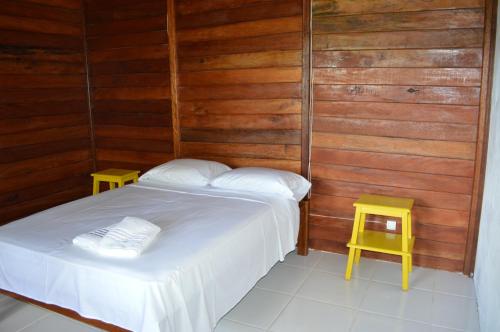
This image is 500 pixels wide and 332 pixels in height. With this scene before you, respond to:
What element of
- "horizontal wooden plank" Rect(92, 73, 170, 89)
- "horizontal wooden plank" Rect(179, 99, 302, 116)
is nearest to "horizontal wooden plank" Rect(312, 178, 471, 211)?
"horizontal wooden plank" Rect(179, 99, 302, 116)

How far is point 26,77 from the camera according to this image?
3783 mm

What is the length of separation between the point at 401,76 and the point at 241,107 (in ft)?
4.27

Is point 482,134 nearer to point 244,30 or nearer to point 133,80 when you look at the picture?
point 244,30

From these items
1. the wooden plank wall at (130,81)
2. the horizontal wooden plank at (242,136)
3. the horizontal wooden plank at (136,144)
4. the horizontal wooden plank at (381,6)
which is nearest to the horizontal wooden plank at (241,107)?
the horizontal wooden plank at (242,136)

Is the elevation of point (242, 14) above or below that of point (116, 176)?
above

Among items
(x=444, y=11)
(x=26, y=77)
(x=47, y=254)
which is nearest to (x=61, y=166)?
(x=26, y=77)

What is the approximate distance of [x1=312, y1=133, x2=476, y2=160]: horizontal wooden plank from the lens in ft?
9.60

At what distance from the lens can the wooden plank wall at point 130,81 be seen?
3.90 metres

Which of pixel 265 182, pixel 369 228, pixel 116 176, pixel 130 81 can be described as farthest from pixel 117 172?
pixel 369 228

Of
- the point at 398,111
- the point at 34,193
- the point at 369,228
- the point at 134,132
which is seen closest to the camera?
the point at 398,111

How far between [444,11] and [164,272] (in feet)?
8.03

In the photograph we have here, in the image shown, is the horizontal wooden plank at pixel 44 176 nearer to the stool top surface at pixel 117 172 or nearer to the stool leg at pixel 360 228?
the stool top surface at pixel 117 172

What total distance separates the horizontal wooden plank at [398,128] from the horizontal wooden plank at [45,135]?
8.10 ft

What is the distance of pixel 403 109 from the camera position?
3.03 metres
